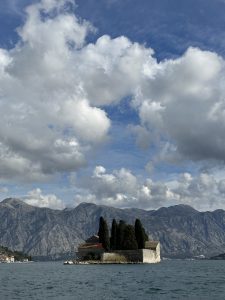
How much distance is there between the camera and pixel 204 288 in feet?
211

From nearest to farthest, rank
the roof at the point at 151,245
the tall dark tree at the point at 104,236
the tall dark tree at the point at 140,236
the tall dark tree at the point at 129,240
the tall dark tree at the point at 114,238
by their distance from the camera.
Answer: the tall dark tree at the point at 129,240
the tall dark tree at the point at 140,236
the tall dark tree at the point at 114,238
the tall dark tree at the point at 104,236
the roof at the point at 151,245

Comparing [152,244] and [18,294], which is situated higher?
[152,244]

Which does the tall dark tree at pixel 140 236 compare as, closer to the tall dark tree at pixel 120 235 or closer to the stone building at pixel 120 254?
the stone building at pixel 120 254

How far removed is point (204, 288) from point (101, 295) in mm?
15071

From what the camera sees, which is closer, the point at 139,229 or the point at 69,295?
the point at 69,295

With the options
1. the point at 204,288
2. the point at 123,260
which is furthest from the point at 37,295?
the point at 123,260

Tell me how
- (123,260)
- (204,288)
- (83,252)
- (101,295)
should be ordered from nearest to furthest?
(101,295)
(204,288)
(123,260)
(83,252)

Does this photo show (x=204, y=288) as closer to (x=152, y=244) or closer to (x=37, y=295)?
(x=37, y=295)

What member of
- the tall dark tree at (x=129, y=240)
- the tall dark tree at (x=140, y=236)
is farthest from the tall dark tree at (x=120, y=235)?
the tall dark tree at (x=140, y=236)

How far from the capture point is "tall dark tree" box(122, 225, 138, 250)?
545 feet

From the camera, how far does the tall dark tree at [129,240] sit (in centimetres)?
16625

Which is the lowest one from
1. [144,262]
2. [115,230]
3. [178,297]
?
[178,297]

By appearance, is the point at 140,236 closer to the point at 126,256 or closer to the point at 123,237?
the point at 123,237

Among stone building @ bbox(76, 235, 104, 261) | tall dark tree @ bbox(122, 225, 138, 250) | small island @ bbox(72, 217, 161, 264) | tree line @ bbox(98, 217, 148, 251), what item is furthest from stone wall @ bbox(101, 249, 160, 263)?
stone building @ bbox(76, 235, 104, 261)
